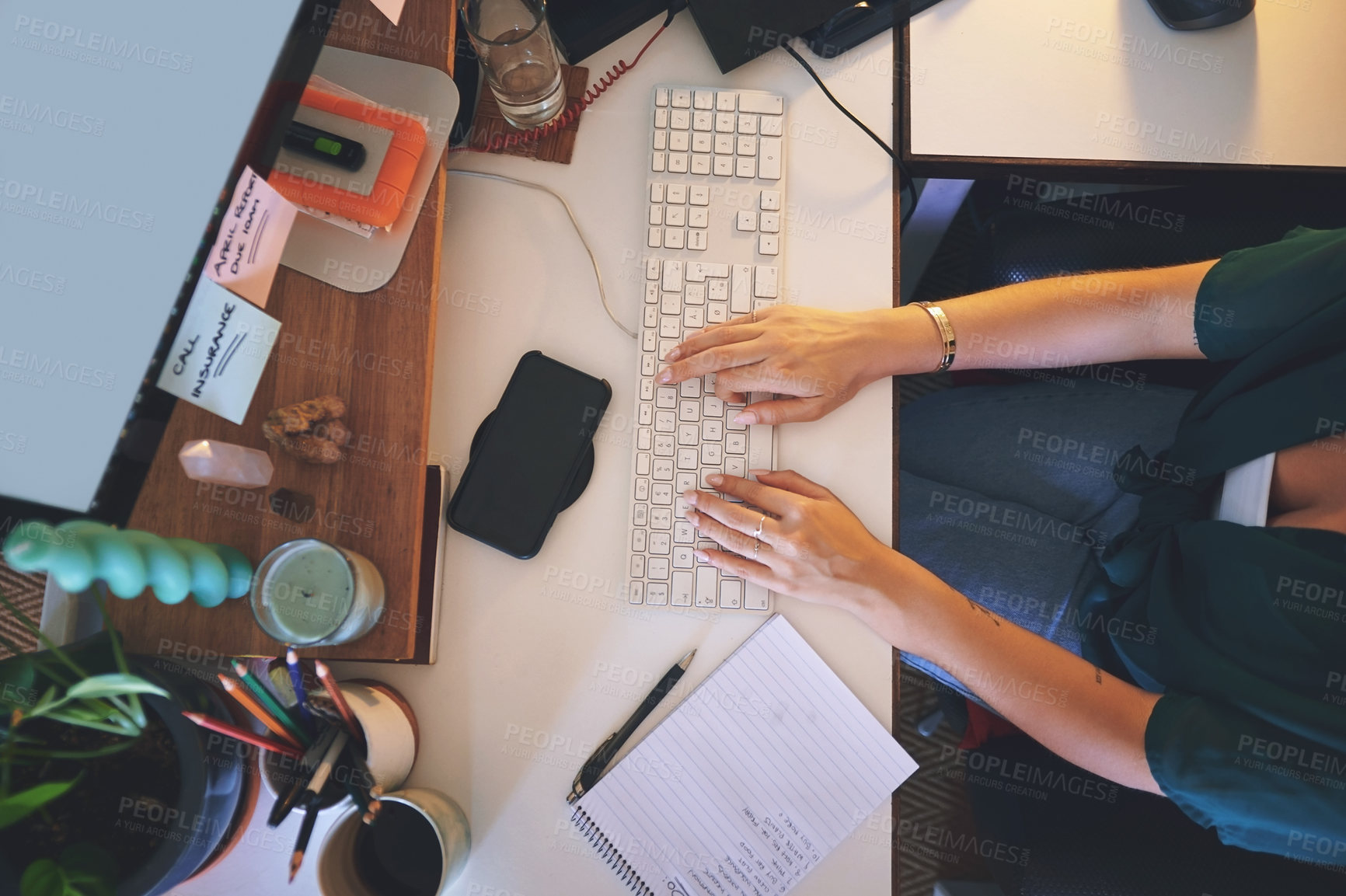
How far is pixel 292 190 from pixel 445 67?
21 centimetres

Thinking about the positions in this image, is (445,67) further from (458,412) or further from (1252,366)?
(1252,366)

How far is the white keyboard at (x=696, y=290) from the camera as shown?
0.79 meters

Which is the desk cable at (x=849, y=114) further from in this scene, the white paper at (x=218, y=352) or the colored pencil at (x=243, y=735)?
the colored pencil at (x=243, y=735)

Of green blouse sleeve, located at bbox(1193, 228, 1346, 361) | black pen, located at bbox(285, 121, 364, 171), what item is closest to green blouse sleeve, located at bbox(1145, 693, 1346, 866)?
green blouse sleeve, located at bbox(1193, 228, 1346, 361)

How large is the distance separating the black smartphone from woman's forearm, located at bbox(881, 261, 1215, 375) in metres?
0.35

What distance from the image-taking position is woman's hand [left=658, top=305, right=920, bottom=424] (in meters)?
0.79

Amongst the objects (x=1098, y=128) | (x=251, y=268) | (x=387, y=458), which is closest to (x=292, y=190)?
(x=251, y=268)

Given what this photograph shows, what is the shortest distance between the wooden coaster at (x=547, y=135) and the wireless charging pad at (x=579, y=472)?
316mm

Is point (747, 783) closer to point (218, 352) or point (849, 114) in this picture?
point (218, 352)

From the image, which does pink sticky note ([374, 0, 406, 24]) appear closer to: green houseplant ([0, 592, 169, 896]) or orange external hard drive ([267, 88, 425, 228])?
orange external hard drive ([267, 88, 425, 228])

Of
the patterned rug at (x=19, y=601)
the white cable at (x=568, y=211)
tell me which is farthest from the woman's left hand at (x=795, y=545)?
the patterned rug at (x=19, y=601)

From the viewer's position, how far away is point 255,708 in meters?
0.60

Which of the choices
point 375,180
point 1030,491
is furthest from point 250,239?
point 1030,491

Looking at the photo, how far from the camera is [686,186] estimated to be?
0.85 m
